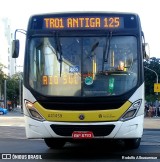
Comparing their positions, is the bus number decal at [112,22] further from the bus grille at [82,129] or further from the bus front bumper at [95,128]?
the bus grille at [82,129]

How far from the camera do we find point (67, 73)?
407 inches

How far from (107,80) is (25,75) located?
194cm

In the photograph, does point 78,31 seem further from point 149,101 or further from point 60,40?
point 149,101

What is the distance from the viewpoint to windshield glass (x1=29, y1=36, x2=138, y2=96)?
10250 mm

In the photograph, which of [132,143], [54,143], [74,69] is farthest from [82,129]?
[132,143]

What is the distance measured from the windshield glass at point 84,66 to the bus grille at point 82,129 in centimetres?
74

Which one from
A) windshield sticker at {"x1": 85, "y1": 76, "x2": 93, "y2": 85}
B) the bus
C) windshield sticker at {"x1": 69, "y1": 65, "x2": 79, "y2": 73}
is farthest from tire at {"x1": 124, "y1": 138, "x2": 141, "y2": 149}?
windshield sticker at {"x1": 69, "y1": 65, "x2": 79, "y2": 73}

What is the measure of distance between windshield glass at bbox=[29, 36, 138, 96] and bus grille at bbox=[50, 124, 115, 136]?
74 centimetres

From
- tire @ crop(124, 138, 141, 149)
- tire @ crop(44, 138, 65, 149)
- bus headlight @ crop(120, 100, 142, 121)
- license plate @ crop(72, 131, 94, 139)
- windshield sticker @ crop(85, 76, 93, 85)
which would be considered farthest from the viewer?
tire @ crop(44, 138, 65, 149)

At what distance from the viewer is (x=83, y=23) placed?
10.7 metres

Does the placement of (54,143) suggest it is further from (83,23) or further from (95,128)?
(83,23)

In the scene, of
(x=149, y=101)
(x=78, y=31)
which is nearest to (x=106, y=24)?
(x=78, y=31)

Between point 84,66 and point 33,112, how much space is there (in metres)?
1.59

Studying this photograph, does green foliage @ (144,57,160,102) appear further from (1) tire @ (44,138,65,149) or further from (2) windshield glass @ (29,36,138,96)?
(2) windshield glass @ (29,36,138,96)
